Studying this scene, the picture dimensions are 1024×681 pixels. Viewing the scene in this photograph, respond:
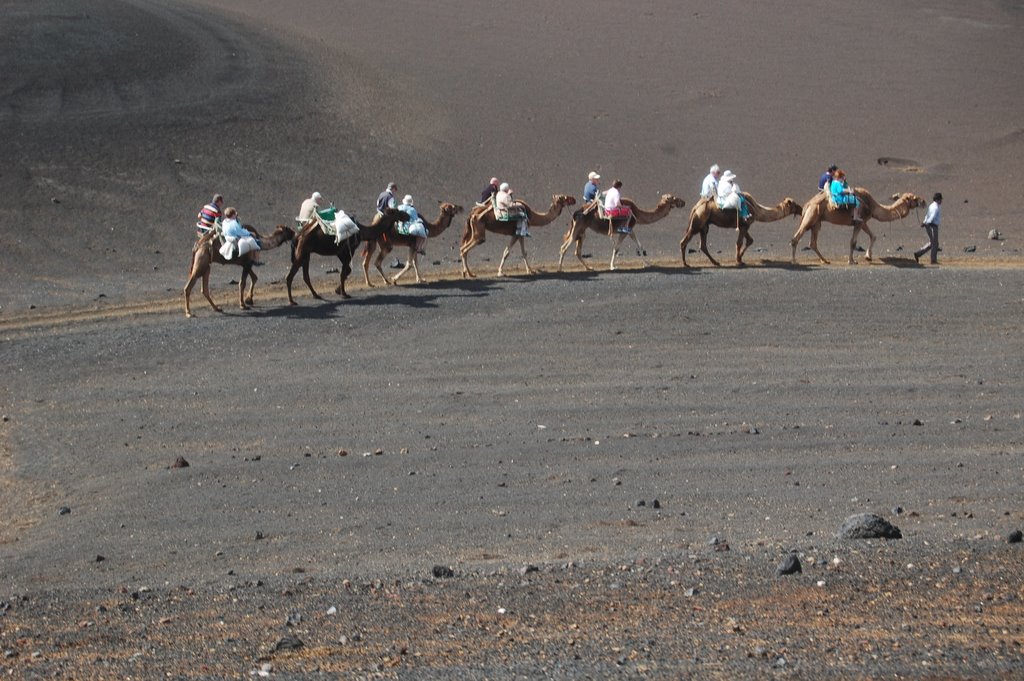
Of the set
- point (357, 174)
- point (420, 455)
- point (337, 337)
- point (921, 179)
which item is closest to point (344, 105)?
point (357, 174)

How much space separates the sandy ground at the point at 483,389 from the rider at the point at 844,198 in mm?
1078

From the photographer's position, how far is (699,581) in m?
12.2

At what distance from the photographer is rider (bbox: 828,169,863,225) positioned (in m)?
29.8

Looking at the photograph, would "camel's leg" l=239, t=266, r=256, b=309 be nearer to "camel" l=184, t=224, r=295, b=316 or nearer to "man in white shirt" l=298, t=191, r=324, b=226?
"camel" l=184, t=224, r=295, b=316

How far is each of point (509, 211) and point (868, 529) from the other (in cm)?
1632

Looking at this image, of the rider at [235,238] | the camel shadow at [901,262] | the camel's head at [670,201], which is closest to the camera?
the rider at [235,238]

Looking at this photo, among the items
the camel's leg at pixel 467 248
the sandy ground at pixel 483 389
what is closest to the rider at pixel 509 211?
the camel's leg at pixel 467 248

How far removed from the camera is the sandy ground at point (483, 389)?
37.8 feet

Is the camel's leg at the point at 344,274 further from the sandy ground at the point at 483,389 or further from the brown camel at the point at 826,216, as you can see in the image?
the brown camel at the point at 826,216

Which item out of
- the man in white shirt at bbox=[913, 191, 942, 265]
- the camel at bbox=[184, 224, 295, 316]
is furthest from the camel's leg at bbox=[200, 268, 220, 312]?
the man in white shirt at bbox=[913, 191, 942, 265]

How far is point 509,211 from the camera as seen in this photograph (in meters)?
28.7

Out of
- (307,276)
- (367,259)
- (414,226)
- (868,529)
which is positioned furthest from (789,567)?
(367,259)

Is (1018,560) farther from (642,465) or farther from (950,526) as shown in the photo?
(642,465)

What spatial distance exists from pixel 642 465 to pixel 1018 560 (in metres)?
5.28
